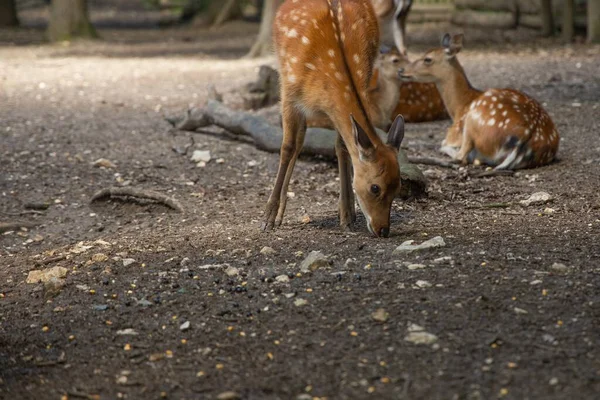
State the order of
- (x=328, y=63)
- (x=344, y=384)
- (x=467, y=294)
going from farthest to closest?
(x=328, y=63) → (x=467, y=294) → (x=344, y=384)

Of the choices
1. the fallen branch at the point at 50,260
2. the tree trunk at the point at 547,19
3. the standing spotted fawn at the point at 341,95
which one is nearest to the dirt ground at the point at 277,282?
the fallen branch at the point at 50,260

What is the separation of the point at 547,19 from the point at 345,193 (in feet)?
38.3

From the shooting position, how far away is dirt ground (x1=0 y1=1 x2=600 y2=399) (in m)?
3.63

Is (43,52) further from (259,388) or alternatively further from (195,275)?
(259,388)

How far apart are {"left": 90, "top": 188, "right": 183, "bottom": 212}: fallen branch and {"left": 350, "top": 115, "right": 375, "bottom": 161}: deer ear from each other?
1.91 metres

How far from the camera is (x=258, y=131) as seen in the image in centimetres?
820

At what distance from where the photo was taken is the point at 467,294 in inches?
167

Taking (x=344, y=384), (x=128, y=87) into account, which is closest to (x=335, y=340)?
(x=344, y=384)

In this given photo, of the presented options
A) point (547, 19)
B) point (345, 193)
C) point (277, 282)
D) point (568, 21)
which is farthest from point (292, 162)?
point (547, 19)

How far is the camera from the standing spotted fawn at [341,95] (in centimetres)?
529

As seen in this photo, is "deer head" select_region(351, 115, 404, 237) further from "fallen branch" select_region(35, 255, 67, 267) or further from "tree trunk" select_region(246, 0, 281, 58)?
"tree trunk" select_region(246, 0, 281, 58)

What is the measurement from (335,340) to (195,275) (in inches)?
47.9

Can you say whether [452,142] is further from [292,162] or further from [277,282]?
[277,282]

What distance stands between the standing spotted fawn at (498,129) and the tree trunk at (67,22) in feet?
40.2
